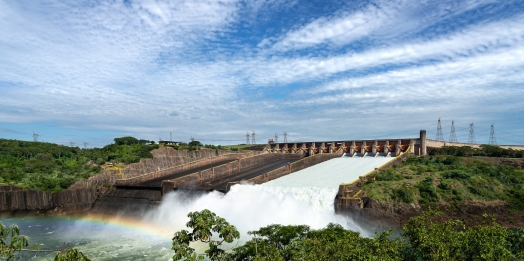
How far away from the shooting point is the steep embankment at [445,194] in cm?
2731

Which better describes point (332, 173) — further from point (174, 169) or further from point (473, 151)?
point (473, 151)

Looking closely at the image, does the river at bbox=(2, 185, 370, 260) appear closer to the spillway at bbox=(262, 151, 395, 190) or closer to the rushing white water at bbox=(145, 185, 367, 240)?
the rushing white water at bbox=(145, 185, 367, 240)

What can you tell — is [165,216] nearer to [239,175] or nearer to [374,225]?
[239,175]

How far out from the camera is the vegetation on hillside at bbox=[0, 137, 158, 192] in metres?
39.0

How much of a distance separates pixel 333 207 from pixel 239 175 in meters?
15.8

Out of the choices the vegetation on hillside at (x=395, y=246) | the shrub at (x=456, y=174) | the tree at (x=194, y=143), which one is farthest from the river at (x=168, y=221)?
the tree at (x=194, y=143)

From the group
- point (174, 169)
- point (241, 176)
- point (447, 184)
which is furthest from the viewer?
point (174, 169)

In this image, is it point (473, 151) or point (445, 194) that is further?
point (473, 151)

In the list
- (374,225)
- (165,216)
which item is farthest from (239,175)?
(374,225)

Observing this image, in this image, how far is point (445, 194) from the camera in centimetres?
2984

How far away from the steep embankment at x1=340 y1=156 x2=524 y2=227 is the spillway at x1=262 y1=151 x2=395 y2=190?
8.70 ft

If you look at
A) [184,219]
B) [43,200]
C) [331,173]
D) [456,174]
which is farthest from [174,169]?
[456,174]

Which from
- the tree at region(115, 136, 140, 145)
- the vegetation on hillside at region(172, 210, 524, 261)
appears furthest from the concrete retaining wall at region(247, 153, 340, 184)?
the tree at region(115, 136, 140, 145)

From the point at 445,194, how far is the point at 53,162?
151 feet
